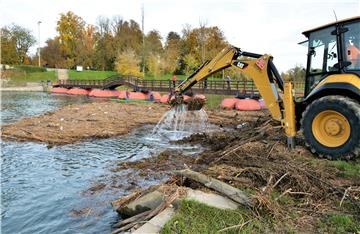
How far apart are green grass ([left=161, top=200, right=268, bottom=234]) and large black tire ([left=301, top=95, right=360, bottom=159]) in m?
3.43

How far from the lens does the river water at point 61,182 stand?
21.4 feet

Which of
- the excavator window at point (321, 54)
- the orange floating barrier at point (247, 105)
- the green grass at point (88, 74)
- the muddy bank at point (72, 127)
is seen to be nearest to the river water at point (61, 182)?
the muddy bank at point (72, 127)

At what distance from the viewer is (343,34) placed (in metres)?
7.61

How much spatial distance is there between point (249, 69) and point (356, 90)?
339cm

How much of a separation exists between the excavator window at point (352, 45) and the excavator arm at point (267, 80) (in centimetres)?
150

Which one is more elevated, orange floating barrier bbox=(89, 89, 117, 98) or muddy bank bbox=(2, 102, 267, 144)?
orange floating barrier bbox=(89, 89, 117, 98)

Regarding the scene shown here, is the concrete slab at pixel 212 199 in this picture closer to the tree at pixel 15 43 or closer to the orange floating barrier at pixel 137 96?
the orange floating barrier at pixel 137 96

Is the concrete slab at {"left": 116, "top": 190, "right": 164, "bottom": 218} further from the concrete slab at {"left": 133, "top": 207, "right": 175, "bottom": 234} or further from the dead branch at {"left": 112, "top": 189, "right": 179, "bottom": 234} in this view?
the concrete slab at {"left": 133, "top": 207, "right": 175, "bottom": 234}

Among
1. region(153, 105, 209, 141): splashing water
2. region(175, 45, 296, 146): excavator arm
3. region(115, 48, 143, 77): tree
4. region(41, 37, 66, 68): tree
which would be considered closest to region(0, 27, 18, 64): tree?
region(41, 37, 66, 68): tree

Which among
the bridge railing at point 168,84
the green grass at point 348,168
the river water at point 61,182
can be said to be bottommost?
the river water at point 61,182

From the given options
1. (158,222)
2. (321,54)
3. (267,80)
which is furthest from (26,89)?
(158,222)

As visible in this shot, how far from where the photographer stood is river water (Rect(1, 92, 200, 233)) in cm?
653

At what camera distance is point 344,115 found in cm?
732

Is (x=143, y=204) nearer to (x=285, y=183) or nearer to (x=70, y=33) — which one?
(x=285, y=183)
